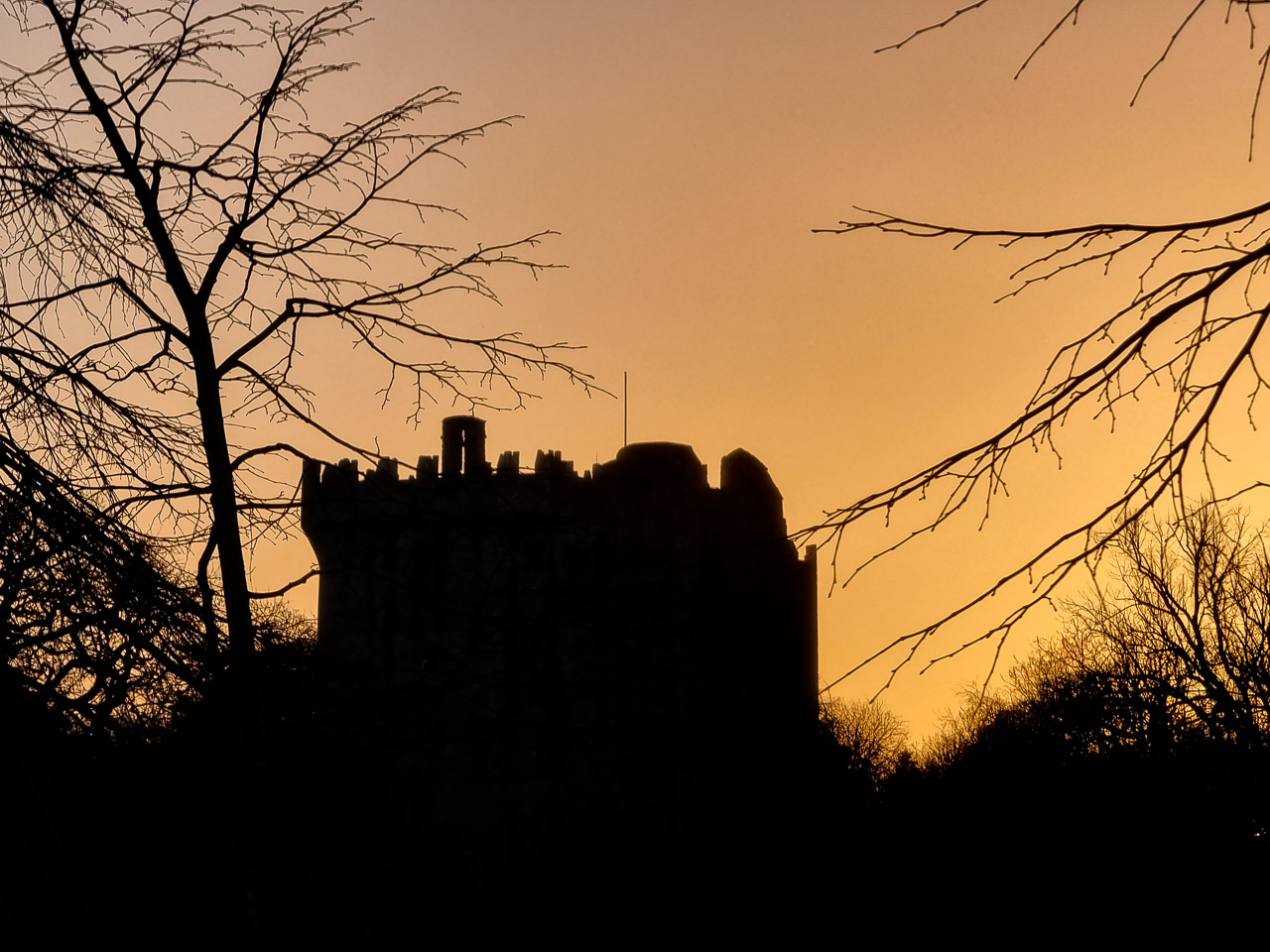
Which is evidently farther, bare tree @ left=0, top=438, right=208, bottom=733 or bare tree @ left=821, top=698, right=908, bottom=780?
bare tree @ left=821, top=698, right=908, bottom=780

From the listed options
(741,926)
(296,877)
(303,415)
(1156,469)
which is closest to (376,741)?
(296,877)

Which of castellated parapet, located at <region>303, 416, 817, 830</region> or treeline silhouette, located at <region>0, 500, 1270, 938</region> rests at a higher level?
castellated parapet, located at <region>303, 416, 817, 830</region>

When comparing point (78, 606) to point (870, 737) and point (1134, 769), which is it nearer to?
point (1134, 769)

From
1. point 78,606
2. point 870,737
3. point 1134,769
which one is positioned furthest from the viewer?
point 870,737

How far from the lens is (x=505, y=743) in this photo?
37031mm

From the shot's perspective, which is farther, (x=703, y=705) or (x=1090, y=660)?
(x=703, y=705)

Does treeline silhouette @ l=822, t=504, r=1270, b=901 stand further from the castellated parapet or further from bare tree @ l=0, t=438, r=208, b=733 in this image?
bare tree @ l=0, t=438, r=208, b=733

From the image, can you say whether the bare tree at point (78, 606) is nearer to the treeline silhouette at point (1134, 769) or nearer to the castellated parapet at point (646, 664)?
the treeline silhouette at point (1134, 769)

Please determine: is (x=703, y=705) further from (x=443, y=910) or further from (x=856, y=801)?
(x=443, y=910)

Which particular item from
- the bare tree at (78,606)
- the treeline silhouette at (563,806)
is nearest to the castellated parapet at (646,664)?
the treeline silhouette at (563,806)

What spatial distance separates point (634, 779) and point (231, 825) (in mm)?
32290

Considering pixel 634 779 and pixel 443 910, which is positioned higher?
pixel 634 779

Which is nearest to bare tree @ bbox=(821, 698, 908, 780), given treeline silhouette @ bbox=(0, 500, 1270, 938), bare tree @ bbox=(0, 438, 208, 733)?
treeline silhouette @ bbox=(0, 500, 1270, 938)

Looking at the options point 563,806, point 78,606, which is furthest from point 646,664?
point 78,606
